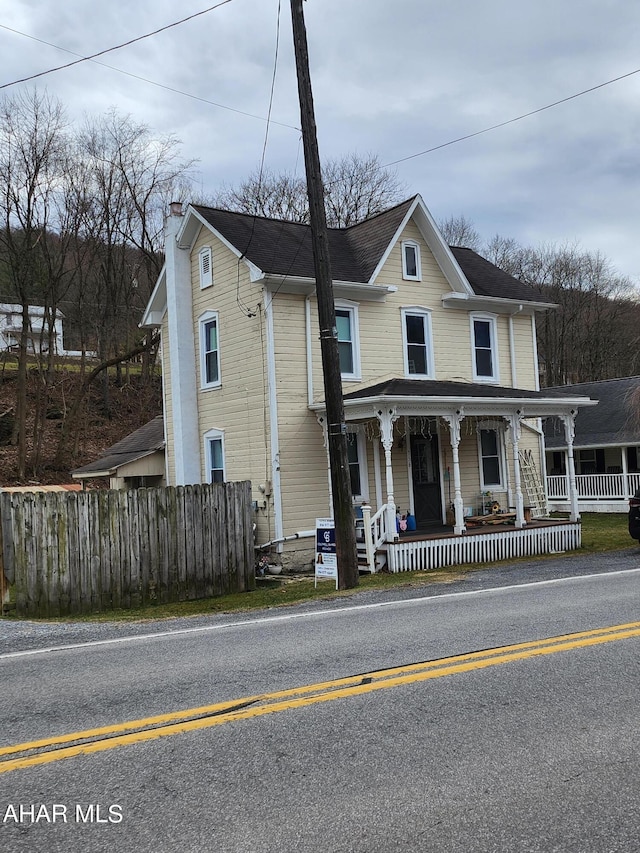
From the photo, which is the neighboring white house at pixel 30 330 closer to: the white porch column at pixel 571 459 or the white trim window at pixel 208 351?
the white trim window at pixel 208 351

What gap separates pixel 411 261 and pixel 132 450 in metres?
10.5

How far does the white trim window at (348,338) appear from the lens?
19.5 m

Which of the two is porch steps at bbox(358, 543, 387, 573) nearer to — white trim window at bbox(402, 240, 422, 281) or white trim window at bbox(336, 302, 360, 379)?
white trim window at bbox(336, 302, 360, 379)

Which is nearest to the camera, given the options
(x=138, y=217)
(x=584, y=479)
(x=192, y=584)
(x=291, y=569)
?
(x=192, y=584)

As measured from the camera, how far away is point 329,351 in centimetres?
1377

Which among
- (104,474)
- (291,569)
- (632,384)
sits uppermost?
(632,384)

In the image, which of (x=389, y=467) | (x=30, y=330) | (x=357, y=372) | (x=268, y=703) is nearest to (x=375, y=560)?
(x=389, y=467)

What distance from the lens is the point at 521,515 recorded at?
1828cm

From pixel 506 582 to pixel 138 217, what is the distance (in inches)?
1182

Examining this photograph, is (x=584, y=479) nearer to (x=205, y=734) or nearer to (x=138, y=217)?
(x=138, y=217)

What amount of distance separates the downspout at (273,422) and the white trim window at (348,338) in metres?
1.90

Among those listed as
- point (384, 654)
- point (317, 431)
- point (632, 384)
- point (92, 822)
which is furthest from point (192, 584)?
point (632, 384)

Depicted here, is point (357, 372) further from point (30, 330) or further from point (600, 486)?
point (30, 330)

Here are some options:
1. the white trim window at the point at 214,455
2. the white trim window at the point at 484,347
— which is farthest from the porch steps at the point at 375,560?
the white trim window at the point at 484,347
